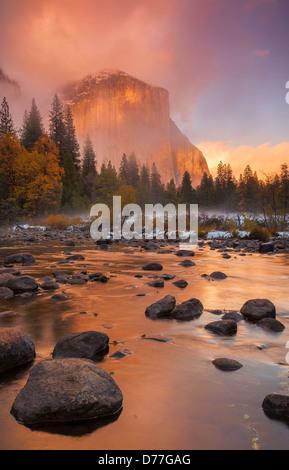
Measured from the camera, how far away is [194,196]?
82.1 meters

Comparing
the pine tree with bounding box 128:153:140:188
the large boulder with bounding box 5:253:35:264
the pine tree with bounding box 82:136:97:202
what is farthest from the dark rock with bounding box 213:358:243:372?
the pine tree with bounding box 128:153:140:188

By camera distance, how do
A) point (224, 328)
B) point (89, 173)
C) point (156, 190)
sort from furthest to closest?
point (156, 190) < point (89, 173) < point (224, 328)

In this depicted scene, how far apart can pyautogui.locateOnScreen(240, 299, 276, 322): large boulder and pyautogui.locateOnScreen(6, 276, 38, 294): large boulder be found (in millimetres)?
4406

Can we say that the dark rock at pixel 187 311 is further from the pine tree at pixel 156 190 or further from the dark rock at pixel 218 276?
the pine tree at pixel 156 190

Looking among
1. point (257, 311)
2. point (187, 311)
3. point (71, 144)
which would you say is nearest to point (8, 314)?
point (187, 311)

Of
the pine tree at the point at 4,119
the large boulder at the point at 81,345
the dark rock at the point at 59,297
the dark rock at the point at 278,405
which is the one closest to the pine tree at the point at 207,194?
the pine tree at the point at 4,119

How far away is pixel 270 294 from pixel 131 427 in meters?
5.76

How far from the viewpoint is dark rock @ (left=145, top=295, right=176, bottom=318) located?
524 centimetres

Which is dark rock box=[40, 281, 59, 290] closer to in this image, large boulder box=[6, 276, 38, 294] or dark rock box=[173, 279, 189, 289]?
large boulder box=[6, 276, 38, 294]

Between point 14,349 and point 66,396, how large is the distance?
3.82 feet

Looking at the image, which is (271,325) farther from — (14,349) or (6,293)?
(6,293)

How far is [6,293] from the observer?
6.40m

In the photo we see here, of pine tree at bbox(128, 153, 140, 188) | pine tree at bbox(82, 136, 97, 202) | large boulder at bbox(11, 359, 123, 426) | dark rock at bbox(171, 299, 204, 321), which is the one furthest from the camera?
pine tree at bbox(128, 153, 140, 188)
